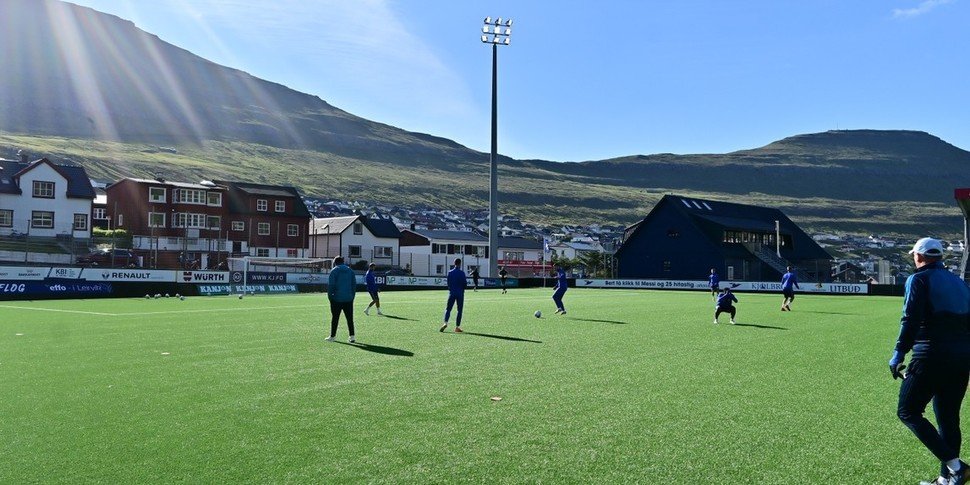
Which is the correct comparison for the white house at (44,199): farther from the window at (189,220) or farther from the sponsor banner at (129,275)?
the sponsor banner at (129,275)

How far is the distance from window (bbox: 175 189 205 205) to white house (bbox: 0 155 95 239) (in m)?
7.71

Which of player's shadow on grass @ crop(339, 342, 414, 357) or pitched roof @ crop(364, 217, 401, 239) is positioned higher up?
pitched roof @ crop(364, 217, 401, 239)

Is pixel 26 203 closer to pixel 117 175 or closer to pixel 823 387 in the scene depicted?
pixel 823 387

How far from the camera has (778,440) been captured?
6988mm

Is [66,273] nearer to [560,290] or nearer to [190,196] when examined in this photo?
[560,290]

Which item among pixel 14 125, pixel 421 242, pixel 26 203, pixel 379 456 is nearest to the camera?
pixel 379 456

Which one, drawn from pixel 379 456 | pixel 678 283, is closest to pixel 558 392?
pixel 379 456

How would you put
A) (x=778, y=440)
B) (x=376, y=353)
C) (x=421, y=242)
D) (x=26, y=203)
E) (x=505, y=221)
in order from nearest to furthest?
(x=778, y=440) → (x=376, y=353) → (x=26, y=203) → (x=421, y=242) → (x=505, y=221)

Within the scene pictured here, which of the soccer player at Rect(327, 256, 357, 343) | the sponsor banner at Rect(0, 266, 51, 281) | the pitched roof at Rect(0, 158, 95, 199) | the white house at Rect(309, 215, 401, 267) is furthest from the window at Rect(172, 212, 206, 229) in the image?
the soccer player at Rect(327, 256, 357, 343)

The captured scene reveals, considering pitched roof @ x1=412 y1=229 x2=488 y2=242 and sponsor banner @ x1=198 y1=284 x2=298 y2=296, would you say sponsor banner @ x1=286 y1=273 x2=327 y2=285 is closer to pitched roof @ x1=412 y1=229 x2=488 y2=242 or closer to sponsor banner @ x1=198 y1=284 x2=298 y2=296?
sponsor banner @ x1=198 y1=284 x2=298 y2=296

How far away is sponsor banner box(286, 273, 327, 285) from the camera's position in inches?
1889

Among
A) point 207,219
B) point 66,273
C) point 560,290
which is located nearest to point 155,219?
point 207,219

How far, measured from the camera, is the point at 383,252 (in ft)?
283

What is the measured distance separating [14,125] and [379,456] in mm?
220757
